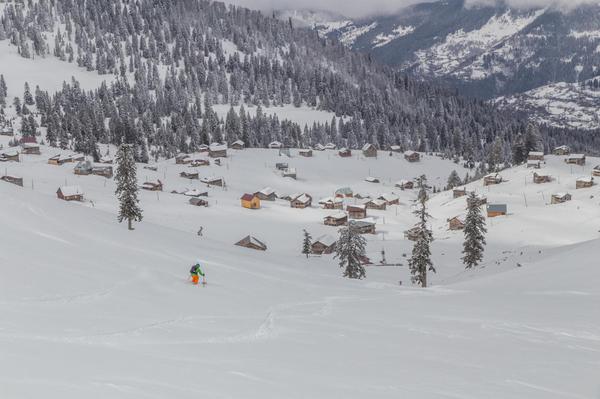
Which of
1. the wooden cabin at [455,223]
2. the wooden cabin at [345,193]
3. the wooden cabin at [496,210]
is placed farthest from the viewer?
the wooden cabin at [345,193]

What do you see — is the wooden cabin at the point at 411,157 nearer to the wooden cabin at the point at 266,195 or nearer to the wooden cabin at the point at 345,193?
the wooden cabin at the point at 345,193

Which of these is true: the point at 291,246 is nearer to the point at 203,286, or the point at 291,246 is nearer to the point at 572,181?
the point at 203,286

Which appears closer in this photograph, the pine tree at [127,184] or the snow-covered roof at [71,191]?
the pine tree at [127,184]

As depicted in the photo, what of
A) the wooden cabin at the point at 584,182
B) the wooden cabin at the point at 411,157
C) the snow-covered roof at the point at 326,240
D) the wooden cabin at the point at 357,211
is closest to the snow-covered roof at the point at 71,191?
the snow-covered roof at the point at 326,240

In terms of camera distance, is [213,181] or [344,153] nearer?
[213,181]

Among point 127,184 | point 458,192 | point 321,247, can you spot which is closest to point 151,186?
point 321,247

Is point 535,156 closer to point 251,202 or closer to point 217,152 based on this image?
point 251,202

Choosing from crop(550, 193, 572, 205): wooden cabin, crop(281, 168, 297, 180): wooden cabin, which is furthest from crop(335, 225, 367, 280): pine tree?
crop(281, 168, 297, 180): wooden cabin
